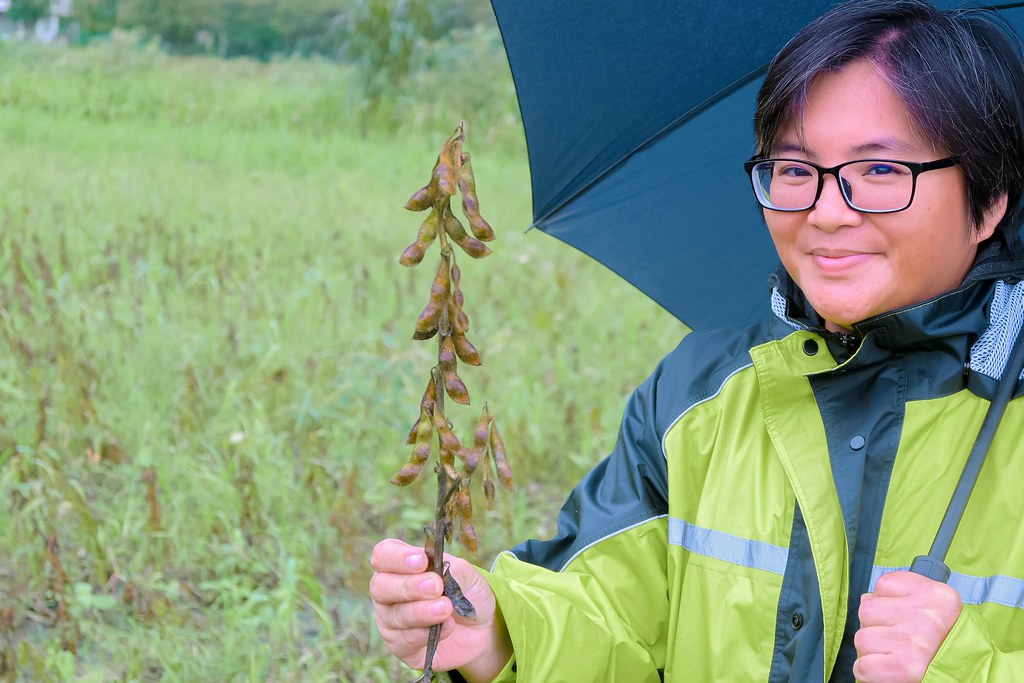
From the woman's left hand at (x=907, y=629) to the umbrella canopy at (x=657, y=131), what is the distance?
82cm

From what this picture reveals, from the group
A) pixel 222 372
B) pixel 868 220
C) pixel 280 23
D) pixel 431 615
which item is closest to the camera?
pixel 431 615

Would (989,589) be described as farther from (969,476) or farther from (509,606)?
(509,606)


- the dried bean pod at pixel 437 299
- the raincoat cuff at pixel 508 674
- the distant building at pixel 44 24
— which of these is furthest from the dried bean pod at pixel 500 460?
the distant building at pixel 44 24

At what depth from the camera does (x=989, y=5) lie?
174 centimetres

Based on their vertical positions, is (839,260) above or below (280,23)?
below

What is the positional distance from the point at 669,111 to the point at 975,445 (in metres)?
0.74

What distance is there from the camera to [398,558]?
141cm

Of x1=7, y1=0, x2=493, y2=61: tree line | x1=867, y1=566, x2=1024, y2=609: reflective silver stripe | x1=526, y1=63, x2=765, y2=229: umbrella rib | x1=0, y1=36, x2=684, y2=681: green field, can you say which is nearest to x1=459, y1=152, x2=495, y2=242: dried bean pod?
x1=867, y1=566, x2=1024, y2=609: reflective silver stripe

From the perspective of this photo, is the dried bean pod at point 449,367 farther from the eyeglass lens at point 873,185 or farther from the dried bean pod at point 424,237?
the eyeglass lens at point 873,185

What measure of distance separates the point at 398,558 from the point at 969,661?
68 centimetres

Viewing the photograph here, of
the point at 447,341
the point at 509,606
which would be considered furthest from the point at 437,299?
the point at 509,606

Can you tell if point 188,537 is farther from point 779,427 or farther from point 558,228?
point 779,427

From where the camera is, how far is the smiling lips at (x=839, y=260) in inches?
63.0

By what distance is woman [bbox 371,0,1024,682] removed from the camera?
1583 millimetres
